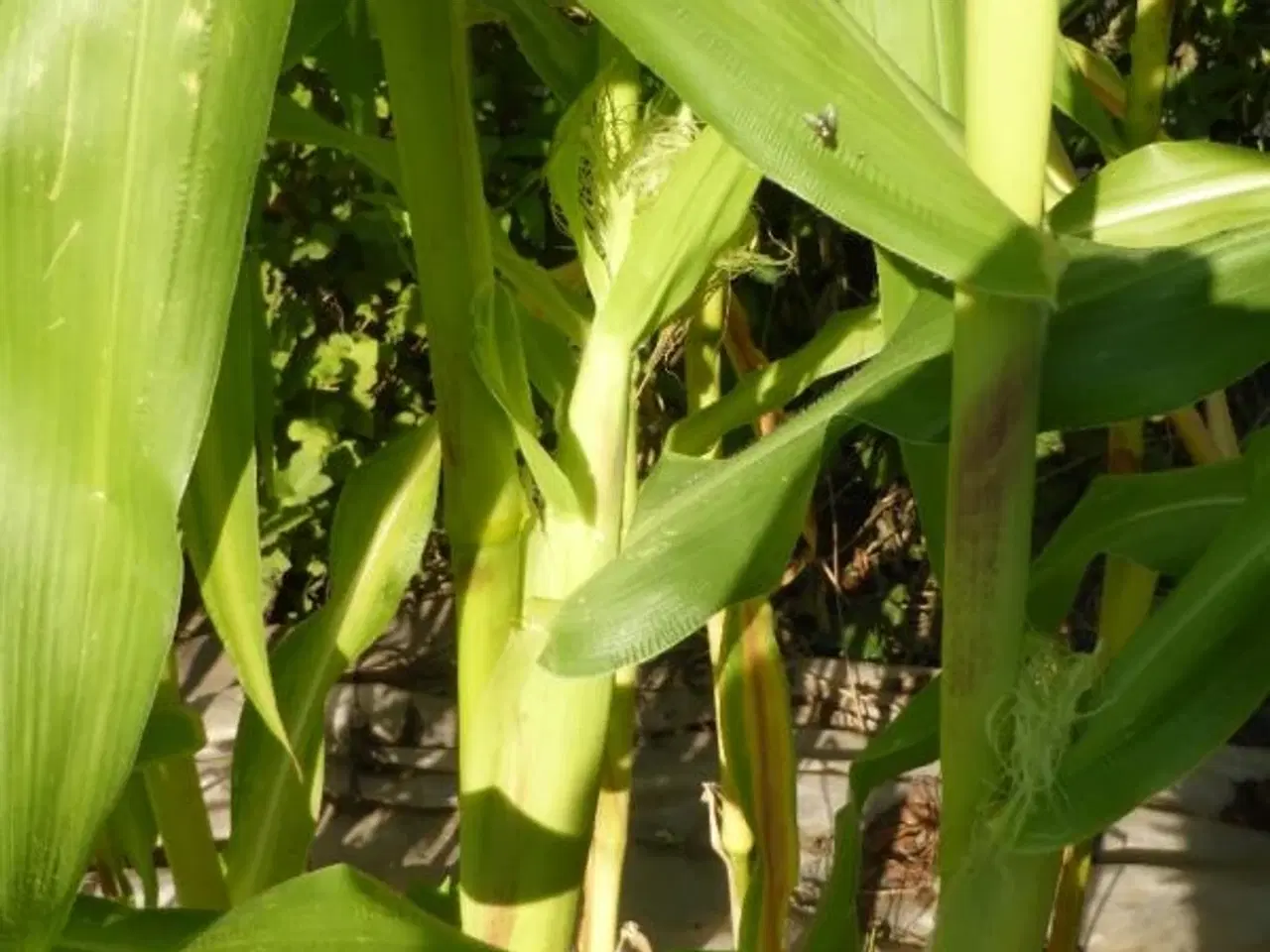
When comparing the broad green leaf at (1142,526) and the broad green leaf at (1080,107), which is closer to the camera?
the broad green leaf at (1142,526)

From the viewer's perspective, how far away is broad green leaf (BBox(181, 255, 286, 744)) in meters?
0.44

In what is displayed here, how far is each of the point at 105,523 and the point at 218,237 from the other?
57 mm

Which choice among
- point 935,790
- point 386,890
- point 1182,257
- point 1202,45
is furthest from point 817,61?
point 1202,45

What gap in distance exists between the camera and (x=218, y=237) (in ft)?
0.96

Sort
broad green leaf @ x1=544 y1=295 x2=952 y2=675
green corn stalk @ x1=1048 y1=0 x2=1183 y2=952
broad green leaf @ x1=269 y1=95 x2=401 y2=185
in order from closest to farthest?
broad green leaf @ x1=544 y1=295 x2=952 y2=675 → broad green leaf @ x1=269 y1=95 x2=401 y2=185 → green corn stalk @ x1=1048 y1=0 x2=1183 y2=952

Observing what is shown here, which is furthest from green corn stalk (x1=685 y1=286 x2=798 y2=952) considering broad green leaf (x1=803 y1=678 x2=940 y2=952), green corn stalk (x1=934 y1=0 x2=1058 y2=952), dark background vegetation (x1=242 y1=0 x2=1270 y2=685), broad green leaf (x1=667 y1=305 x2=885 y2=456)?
dark background vegetation (x1=242 y1=0 x2=1270 y2=685)

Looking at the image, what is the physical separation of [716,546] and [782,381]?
0.16 metres

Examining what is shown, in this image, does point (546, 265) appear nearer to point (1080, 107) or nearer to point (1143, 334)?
point (1080, 107)

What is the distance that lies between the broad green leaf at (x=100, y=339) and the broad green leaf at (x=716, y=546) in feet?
0.41

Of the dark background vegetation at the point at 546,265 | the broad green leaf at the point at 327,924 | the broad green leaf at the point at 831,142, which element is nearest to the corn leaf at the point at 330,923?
the broad green leaf at the point at 327,924

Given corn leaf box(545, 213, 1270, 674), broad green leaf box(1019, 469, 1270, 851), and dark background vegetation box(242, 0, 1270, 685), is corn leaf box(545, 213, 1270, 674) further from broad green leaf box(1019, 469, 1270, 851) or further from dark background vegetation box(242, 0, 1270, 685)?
dark background vegetation box(242, 0, 1270, 685)

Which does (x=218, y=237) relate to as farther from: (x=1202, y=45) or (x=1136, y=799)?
(x=1202, y=45)

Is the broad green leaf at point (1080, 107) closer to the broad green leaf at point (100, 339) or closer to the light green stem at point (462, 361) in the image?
the light green stem at point (462, 361)

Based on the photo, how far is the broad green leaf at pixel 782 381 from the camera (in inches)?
21.2
